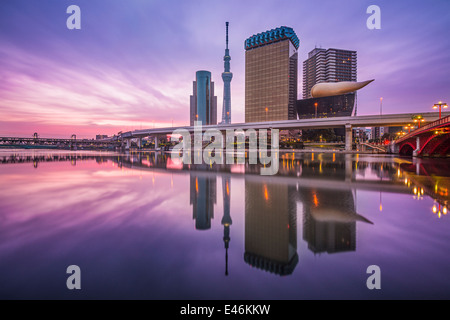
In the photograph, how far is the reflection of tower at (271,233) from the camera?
14.5 ft

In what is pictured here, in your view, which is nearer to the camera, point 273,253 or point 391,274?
point 391,274

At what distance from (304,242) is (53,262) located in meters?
5.48

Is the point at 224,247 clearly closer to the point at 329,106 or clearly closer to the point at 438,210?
the point at 438,210

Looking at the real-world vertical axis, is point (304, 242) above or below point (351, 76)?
below

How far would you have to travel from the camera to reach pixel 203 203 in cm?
875

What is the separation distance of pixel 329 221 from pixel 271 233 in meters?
2.14

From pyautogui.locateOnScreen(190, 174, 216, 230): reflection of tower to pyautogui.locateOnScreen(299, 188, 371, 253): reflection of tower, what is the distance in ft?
9.70

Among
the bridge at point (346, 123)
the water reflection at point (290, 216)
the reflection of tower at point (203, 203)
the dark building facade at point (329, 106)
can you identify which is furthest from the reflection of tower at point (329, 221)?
the dark building facade at point (329, 106)

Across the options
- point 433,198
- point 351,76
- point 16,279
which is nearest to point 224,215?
point 16,279

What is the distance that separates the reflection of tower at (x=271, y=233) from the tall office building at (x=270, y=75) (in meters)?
154

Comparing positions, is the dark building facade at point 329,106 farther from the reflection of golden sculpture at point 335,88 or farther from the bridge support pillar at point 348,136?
the bridge support pillar at point 348,136

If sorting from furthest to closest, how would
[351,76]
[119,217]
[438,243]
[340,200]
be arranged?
[351,76] < [340,200] < [119,217] < [438,243]

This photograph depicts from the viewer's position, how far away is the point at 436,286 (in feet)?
11.4
